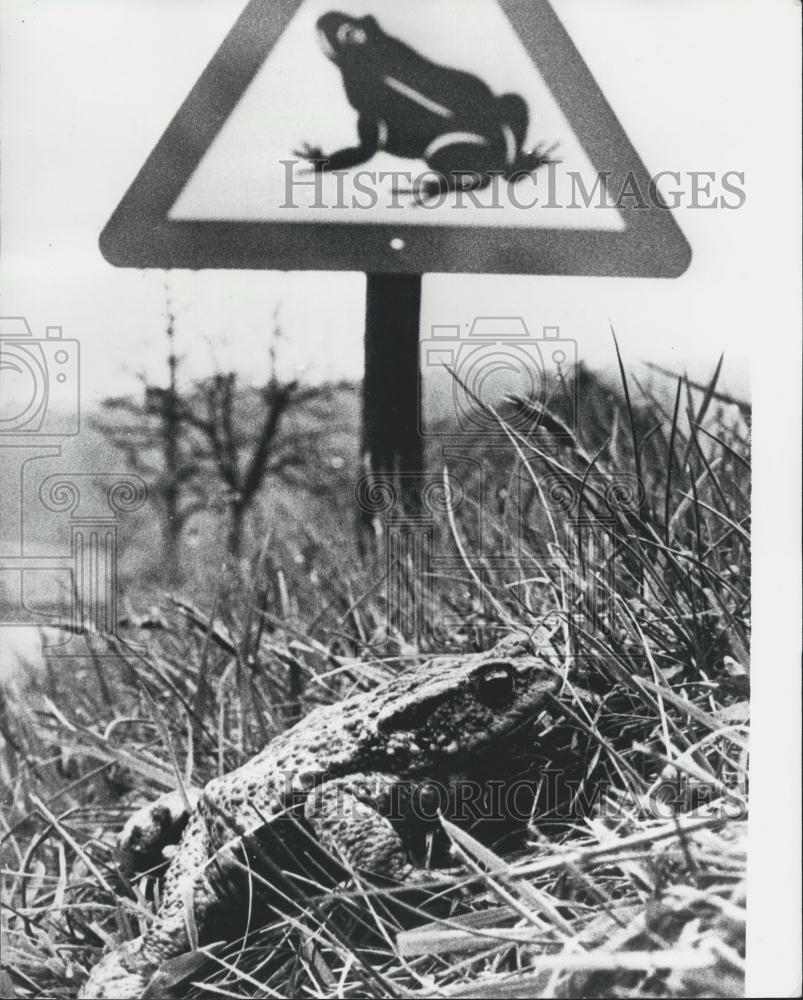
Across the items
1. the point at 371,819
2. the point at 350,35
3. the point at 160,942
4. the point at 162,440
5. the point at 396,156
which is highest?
the point at 350,35

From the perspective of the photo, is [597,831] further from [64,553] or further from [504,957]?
[64,553]

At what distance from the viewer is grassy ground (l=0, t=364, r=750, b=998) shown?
4.72 ft

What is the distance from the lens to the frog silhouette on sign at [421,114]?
5.06ft

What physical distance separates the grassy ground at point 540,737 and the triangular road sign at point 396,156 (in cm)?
29

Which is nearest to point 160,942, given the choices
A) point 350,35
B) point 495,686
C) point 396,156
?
point 495,686

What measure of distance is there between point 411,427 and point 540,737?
0.56 meters

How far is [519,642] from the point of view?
157cm

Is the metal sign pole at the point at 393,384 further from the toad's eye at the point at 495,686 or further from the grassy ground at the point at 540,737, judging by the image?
the toad's eye at the point at 495,686

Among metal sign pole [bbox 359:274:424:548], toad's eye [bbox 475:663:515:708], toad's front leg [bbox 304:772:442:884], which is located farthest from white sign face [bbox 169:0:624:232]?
toad's front leg [bbox 304:772:442:884]

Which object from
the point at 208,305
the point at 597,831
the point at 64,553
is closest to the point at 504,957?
the point at 597,831

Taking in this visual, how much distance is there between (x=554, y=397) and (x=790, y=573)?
480mm

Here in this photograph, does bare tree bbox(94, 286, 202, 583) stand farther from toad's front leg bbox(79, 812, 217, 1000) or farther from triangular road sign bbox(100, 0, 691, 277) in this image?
toad's front leg bbox(79, 812, 217, 1000)

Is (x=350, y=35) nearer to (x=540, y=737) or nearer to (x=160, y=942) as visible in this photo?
(x=540, y=737)

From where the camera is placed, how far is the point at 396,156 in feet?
5.10
